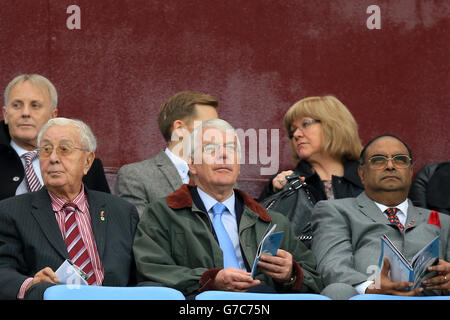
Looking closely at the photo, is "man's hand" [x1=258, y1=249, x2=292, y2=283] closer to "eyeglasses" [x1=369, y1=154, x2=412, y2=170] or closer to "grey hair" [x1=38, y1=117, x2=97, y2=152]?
"eyeglasses" [x1=369, y1=154, x2=412, y2=170]

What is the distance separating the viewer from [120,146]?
18.4 feet

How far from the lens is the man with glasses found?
11.3 feet

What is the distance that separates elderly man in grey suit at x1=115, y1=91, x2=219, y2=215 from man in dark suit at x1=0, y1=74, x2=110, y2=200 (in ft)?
0.58

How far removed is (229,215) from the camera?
3787 millimetres

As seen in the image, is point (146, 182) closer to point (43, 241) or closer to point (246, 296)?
point (43, 241)

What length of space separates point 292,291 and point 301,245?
34 centimetres

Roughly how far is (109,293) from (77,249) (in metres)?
0.68

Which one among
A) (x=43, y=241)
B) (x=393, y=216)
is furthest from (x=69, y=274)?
(x=393, y=216)

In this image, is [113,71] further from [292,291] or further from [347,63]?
[292,291]

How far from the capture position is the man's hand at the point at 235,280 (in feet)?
10.8

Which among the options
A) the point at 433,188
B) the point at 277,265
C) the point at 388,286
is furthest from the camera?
the point at 433,188

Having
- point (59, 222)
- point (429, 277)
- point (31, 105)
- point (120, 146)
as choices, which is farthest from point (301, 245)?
point (120, 146)

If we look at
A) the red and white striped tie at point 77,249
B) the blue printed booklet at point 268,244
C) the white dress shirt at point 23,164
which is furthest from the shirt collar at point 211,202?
the white dress shirt at point 23,164

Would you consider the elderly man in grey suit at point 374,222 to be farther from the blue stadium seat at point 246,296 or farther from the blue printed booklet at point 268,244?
the blue stadium seat at point 246,296
